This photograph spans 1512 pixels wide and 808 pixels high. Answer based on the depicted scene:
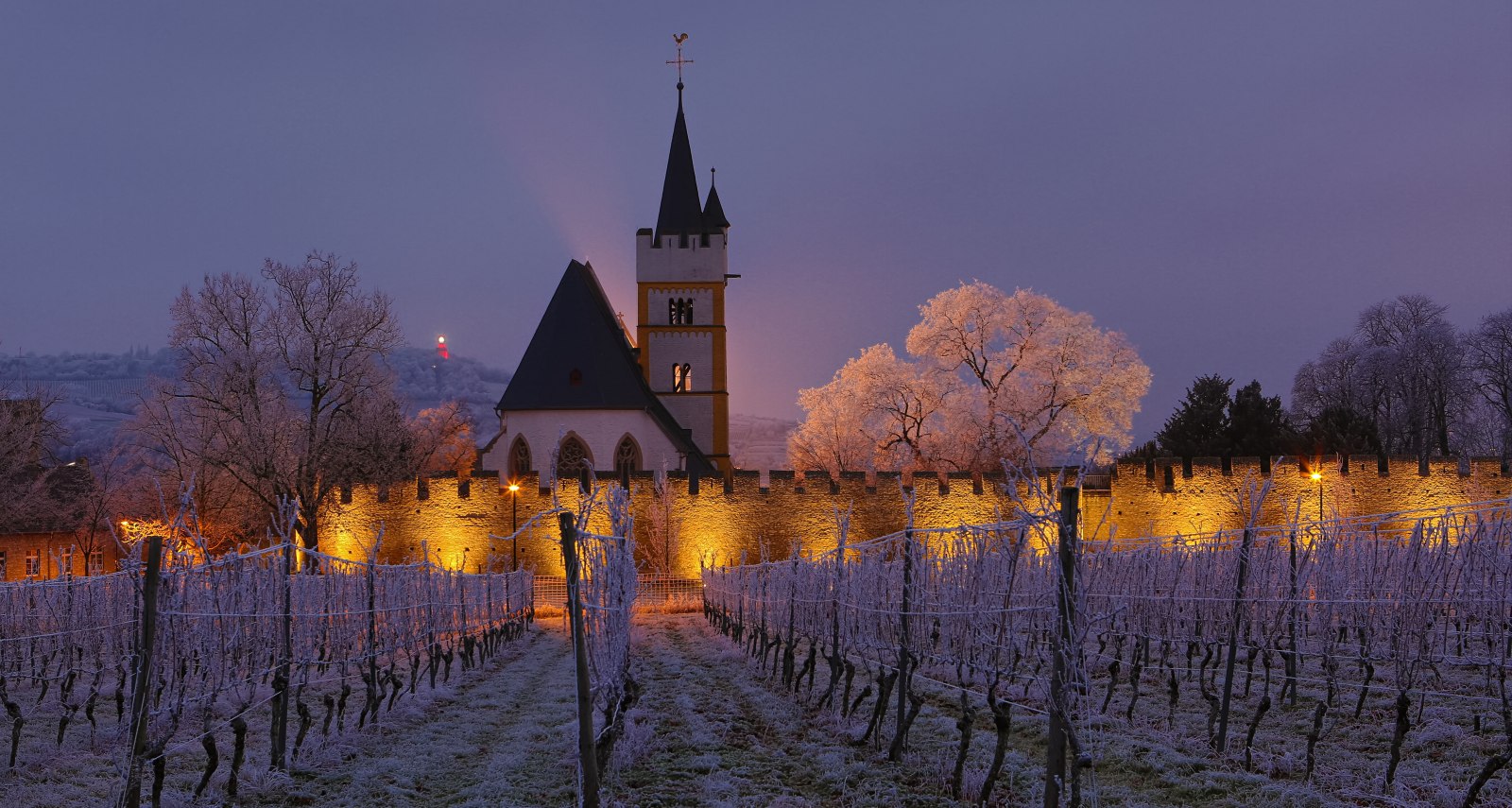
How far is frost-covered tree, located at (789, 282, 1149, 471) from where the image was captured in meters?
41.2

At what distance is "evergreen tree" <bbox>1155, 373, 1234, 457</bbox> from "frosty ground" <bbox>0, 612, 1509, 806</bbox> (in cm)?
3238

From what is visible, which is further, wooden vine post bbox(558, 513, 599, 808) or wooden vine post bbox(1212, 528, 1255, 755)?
wooden vine post bbox(1212, 528, 1255, 755)

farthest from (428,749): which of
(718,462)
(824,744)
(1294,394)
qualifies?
(1294,394)

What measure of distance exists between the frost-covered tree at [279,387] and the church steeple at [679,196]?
515 inches

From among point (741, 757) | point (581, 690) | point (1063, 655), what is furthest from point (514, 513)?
point (1063, 655)

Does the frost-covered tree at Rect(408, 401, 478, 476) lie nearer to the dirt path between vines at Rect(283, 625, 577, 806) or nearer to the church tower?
the church tower

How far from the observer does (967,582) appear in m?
11.3

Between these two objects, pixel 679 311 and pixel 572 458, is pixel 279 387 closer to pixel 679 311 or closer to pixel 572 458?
pixel 572 458

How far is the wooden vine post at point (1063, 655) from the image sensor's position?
19.4 ft

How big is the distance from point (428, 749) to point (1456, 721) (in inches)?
349

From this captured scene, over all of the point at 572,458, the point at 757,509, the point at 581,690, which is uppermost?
the point at 572,458

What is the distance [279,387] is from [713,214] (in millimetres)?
19399

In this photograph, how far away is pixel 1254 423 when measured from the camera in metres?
39.6

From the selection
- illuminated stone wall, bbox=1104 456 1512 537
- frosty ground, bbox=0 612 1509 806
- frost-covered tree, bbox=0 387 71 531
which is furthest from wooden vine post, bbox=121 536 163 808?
frost-covered tree, bbox=0 387 71 531
